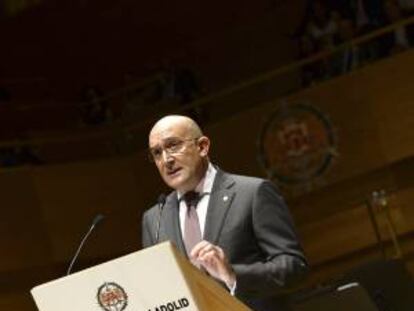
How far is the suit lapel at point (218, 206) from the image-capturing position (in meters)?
2.43

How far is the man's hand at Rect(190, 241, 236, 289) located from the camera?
203cm

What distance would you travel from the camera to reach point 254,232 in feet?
7.89

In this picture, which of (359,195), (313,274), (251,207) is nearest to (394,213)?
(359,195)

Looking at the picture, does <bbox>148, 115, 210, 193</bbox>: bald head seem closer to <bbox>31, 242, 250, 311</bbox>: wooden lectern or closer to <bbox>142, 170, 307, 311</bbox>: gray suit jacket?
<bbox>142, 170, 307, 311</bbox>: gray suit jacket

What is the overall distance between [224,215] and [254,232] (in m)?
0.09

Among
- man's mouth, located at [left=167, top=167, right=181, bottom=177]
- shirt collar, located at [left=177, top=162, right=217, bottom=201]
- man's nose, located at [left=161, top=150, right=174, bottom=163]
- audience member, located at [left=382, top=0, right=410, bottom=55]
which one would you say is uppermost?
audience member, located at [left=382, top=0, right=410, bottom=55]

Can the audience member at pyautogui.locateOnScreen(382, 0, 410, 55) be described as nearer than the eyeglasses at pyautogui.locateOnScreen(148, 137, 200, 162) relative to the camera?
No

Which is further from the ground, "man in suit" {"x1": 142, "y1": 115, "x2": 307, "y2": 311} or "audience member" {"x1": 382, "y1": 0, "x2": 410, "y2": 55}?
"audience member" {"x1": 382, "y1": 0, "x2": 410, "y2": 55}

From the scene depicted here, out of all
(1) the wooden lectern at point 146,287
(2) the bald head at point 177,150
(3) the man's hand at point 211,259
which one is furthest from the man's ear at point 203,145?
(1) the wooden lectern at point 146,287

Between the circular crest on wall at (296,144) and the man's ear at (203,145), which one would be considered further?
the circular crest on wall at (296,144)

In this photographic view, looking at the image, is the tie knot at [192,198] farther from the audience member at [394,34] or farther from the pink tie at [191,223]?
the audience member at [394,34]

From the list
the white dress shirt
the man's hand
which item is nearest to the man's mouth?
the white dress shirt

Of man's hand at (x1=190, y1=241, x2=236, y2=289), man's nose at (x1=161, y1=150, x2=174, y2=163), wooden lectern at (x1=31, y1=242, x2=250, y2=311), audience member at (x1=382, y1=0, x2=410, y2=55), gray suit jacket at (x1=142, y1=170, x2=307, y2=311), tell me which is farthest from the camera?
audience member at (x1=382, y1=0, x2=410, y2=55)

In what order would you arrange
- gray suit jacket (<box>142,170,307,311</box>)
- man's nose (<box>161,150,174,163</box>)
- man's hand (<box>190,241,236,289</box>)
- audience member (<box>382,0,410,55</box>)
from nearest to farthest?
1. man's hand (<box>190,241,236,289</box>)
2. gray suit jacket (<box>142,170,307,311</box>)
3. man's nose (<box>161,150,174,163</box>)
4. audience member (<box>382,0,410,55</box>)
